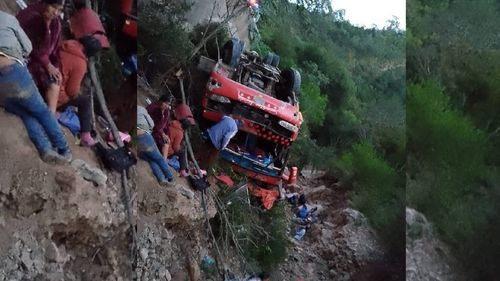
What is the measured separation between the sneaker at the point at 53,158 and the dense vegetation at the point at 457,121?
4.50 feet

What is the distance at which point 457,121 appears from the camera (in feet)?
8.48

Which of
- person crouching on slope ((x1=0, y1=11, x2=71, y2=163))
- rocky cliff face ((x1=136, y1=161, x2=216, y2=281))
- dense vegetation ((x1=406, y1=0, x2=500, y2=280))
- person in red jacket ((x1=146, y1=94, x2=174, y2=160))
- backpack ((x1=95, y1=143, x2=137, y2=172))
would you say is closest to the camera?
person crouching on slope ((x1=0, y1=11, x2=71, y2=163))

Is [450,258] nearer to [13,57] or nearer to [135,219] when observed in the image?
[135,219]

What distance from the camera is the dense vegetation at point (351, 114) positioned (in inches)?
100

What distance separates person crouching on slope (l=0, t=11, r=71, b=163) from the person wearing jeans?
0.46 meters

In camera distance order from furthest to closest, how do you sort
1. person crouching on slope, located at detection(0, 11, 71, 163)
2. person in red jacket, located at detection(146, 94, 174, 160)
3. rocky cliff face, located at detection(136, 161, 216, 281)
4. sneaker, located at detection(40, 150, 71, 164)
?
person in red jacket, located at detection(146, 94, 174, 160) → rocky cliff face, located at detection(136, 161, 216, 281) → sneaker, located at detection(40, 150, 71, 164) → person crouching on slope, located at detection(0, 11, 71, 163)

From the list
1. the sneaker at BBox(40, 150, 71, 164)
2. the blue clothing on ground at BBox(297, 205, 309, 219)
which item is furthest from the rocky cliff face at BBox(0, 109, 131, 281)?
the blue clothing on ground at BBox(297, 205, 309, 219)

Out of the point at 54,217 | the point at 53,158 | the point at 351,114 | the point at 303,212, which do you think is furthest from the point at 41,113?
the point at 351,114

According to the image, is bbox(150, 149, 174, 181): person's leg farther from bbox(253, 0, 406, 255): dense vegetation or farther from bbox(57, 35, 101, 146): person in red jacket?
bbox(253, 0, 406, 255): dense vegetation

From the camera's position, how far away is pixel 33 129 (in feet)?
6.15

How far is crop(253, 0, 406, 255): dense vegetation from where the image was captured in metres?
2.55

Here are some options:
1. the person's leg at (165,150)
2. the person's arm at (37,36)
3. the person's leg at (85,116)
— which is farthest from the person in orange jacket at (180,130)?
the person's arm at (37,36)

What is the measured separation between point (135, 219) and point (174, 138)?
1.21 ft

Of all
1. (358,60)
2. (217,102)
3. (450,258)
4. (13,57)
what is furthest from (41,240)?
(450,258)
